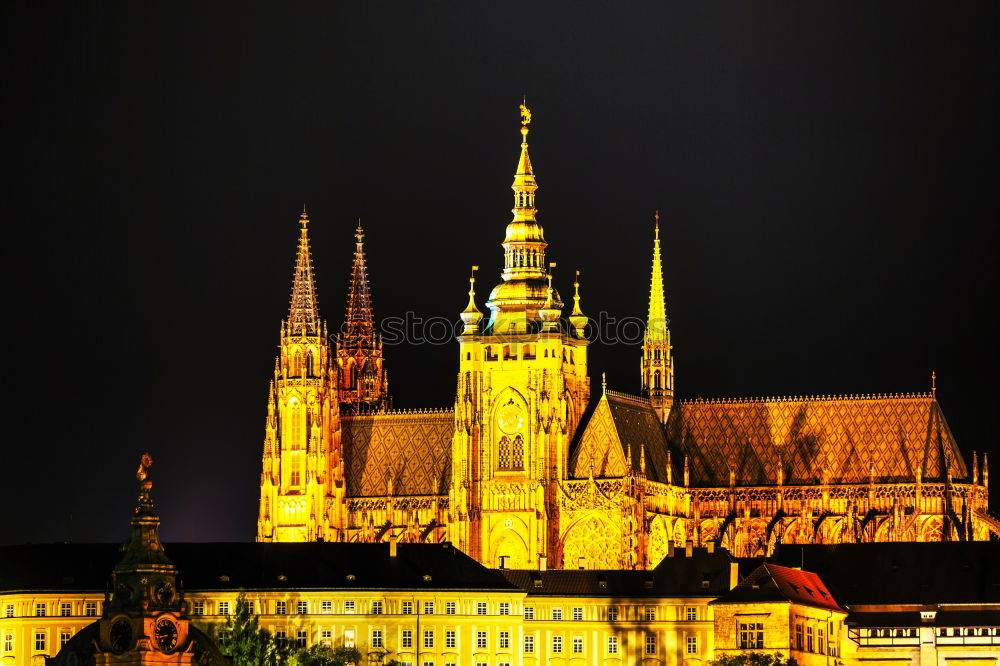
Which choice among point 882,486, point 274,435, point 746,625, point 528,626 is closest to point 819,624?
point 746,625

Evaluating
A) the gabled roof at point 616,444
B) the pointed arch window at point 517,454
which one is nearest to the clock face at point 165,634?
the gabled roof at point 616,444

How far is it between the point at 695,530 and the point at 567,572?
1938 centimetres

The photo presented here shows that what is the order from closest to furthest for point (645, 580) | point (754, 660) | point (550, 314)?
1. point (754, 660)
2. point (645, 580)
3. point (550, 314)

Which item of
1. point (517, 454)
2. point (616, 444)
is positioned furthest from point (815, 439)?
point (517, 454)

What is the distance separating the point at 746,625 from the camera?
162125 mm

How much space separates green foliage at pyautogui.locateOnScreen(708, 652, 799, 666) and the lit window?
3.82 ft

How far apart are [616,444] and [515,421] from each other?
526 centimetres

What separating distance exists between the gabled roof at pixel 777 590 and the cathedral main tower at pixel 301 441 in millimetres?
35330

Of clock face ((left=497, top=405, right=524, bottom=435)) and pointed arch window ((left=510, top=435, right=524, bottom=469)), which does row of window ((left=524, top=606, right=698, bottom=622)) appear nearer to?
pointed arch window ((left=510, top=435, right=524, bottom=469))

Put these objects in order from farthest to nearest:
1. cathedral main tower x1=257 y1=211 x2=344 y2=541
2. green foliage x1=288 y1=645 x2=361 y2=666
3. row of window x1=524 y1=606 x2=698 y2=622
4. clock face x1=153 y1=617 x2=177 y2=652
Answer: cathedral main tower x1=257 y1=211 x2=344 y2=541
row of window x1=524 y1=606 x2=698 y2=622
green foliage x1=288 y1=645 x2=361 y2=666
clock face x1=153 y1=617 x2=177 y2=652

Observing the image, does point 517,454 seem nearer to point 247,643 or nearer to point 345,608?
point 345,608

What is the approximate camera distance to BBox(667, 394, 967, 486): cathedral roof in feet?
622

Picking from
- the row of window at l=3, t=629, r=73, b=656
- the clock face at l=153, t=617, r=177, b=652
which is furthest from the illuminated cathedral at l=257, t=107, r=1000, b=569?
the clock face at l=153, t=617, r=177, b=652

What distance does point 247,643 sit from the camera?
154 metres
